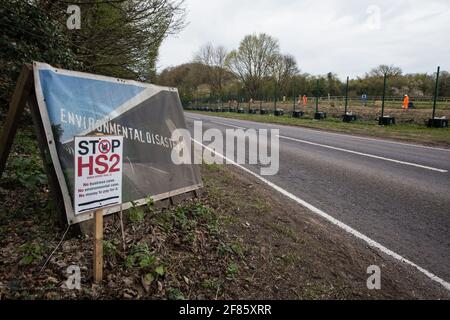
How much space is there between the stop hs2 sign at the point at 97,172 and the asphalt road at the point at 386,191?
3158mm

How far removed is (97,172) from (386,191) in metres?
5.05

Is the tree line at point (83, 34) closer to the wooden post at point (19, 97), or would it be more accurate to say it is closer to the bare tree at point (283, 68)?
the wooden post at point (19, 97)

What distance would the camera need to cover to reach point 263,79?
5356 cm

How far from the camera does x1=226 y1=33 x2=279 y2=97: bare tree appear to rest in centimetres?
5378

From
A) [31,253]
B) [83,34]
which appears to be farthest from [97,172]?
[83,34]

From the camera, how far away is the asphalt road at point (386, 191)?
3688 mm

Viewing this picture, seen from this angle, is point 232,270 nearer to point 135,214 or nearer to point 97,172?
point 135,214

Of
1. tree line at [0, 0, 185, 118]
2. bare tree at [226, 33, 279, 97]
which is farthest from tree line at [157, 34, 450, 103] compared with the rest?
tree line at [0, 0, 185, 118]

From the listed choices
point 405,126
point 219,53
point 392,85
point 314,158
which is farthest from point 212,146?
point 219,53

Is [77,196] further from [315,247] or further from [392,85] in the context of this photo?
[392,85]

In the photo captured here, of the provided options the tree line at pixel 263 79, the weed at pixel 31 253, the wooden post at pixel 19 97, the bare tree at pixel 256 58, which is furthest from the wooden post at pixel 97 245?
the bare tree at pixel 256 58

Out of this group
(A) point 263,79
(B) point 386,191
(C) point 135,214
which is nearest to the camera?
(C) point 135,214
